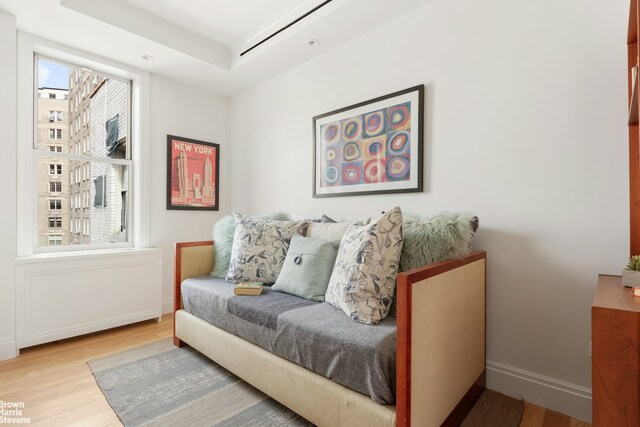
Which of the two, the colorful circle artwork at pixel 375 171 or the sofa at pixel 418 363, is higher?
the colorful circle artwork at pixel 375 171

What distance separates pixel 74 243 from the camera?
2.86m

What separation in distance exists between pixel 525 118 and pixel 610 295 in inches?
42.6

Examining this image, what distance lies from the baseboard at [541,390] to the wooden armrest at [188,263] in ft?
6.86

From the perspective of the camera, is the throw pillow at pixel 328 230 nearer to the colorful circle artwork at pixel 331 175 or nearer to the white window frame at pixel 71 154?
the colorful circle artwork at pixel 331 175

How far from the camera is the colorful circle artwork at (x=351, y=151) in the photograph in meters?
2.50

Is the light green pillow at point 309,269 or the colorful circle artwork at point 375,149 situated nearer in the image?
the light green pillow at point 309,269

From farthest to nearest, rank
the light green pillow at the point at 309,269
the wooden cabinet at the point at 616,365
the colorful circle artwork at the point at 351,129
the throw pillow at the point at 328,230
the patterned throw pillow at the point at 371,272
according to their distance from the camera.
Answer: the colorful circle artwork at the point at 351,129 < the throw pillow at the point at 328,230 < the light green pillow at the point at 309,269 < the patterned throw pillow at the point at 371,272 < the wooden cabinet at the point at 616,365

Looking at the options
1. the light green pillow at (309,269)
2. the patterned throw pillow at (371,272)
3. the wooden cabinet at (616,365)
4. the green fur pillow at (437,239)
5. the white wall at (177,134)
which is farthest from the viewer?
the white wall at (177,134)

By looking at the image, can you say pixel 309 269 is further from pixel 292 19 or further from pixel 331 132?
pixel 292 19

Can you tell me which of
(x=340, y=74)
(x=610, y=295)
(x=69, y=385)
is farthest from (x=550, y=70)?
(x=69, y=385)

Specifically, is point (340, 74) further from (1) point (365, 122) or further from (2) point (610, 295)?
(2) point (610, 295)

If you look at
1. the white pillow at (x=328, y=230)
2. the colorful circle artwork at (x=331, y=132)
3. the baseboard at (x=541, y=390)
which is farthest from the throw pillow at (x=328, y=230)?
the baseboard at (x=541, y=390)

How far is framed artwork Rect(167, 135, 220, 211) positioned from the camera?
10.9 ft

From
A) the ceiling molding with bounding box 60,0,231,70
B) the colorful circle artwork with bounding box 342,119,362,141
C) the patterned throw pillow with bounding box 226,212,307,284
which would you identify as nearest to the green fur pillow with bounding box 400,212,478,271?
the patterned throw pillow with bounding box 226,212,307,284
